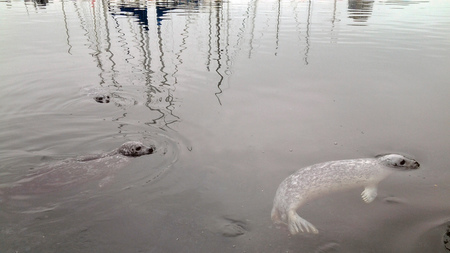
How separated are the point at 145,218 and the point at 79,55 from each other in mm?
10145

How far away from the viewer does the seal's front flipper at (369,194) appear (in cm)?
462

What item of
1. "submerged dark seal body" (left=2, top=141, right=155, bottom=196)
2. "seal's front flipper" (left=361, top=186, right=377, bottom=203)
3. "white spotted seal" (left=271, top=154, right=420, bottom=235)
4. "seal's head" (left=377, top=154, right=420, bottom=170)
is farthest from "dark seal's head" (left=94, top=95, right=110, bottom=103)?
"seal's head" (left=377, top=154, right=420, bottom=170)

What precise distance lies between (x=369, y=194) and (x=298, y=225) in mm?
1387

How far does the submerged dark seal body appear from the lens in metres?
4.62

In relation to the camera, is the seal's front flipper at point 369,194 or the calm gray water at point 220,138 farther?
the seal's front flipper at point 369,194

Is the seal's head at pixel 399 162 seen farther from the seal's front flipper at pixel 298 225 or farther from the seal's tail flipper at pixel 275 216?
the seal's tail flipper at pixel 275 216

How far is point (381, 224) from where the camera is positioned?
13.4ft

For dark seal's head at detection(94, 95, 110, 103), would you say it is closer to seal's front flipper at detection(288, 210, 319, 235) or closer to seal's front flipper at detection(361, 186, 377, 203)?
seal's front flipper at detection(288, 210, 319, 235)

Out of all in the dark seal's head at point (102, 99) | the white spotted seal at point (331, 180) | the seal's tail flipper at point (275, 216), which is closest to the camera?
the seal's tail flipper at point (275, 216)

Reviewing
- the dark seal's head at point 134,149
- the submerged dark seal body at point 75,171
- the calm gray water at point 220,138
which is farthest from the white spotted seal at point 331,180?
the submerged dark seal body at point 75,171

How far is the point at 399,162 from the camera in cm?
520

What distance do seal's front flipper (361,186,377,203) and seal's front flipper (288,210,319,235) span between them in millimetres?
1098

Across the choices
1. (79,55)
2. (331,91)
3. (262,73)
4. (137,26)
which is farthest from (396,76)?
(137,26)

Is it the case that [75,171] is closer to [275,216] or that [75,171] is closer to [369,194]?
[275,216]
